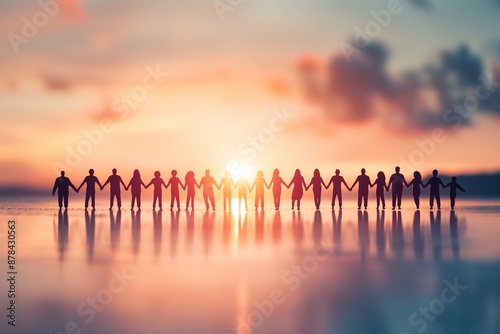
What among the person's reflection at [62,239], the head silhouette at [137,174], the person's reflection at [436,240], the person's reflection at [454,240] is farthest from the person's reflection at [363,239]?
the head silhouette at [137,174]

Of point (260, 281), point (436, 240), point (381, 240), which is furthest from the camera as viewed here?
point (436, 240)

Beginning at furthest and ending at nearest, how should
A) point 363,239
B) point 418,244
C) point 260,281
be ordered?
point 363,239, point 418,244, point 260,281

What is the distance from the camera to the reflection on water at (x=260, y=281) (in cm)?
774

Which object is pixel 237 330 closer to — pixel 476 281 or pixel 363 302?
pixel 363 302

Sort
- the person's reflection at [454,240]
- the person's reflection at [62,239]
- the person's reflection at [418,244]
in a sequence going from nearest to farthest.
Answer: the person's reflection at [418,244]
the person's reflection at [454,240]
the person's reflection at [62,239]

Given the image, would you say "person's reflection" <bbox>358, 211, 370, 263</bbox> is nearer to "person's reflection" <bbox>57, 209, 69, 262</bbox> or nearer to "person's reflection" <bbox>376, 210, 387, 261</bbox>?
"person's reflection" <bbox>376, 210, 387, 261</bbox>

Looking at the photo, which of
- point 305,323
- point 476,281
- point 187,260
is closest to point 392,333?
point 305,323

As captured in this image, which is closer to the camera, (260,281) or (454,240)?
(260,281)

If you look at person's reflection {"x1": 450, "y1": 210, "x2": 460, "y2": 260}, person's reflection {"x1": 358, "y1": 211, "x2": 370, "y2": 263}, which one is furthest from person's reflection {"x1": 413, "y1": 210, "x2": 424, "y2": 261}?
person's reflection {"x1": 358, "y1": 211, "x2": 370, "y2": 263}

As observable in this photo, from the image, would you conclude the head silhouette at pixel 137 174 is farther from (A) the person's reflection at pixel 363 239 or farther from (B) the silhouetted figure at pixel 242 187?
(A) the person's reflection at pixel 363 239

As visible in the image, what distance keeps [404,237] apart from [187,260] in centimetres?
829

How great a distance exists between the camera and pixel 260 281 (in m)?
10.7

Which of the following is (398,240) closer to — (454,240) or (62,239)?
(454,240)

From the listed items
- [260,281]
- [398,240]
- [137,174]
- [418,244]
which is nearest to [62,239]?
[260,281]
